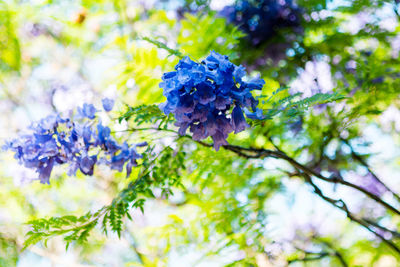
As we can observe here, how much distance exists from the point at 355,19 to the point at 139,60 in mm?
621

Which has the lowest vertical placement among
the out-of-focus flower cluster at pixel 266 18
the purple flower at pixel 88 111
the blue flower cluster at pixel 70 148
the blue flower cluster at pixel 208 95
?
the blue flower cluster at pixel 208 95

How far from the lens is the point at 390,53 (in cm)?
99

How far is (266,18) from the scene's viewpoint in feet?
3.84

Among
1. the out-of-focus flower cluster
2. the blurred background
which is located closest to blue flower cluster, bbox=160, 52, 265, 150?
the blurred background

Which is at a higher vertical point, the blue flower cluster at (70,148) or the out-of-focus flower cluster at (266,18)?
the out-of-focus flower cluster at (266,18)

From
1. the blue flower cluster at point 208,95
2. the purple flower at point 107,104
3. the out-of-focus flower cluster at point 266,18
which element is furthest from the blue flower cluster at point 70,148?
the out-of-focus flower cluster at point 266,18

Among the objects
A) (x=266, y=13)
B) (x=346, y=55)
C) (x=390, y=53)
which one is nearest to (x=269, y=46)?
(x=266, y=13)

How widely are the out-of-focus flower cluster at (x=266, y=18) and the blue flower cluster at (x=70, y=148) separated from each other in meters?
0.63

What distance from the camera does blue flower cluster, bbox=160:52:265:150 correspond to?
483 mm

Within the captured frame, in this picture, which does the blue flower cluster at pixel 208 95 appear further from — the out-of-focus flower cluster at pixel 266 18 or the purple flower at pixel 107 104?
the out-of-focus flower cluster at pixel 266 18

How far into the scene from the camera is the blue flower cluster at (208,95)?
48 centimetres

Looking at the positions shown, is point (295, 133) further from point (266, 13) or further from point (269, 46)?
point (266, 13)

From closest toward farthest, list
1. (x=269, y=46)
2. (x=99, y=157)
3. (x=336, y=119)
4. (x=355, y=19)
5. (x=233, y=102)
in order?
(x=233, y=102) < (x=99, y=157) < (x=336, y=119) < (x=355, y=19) < (x=269, y=46)

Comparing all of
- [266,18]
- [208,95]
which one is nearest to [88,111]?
[208,95]
